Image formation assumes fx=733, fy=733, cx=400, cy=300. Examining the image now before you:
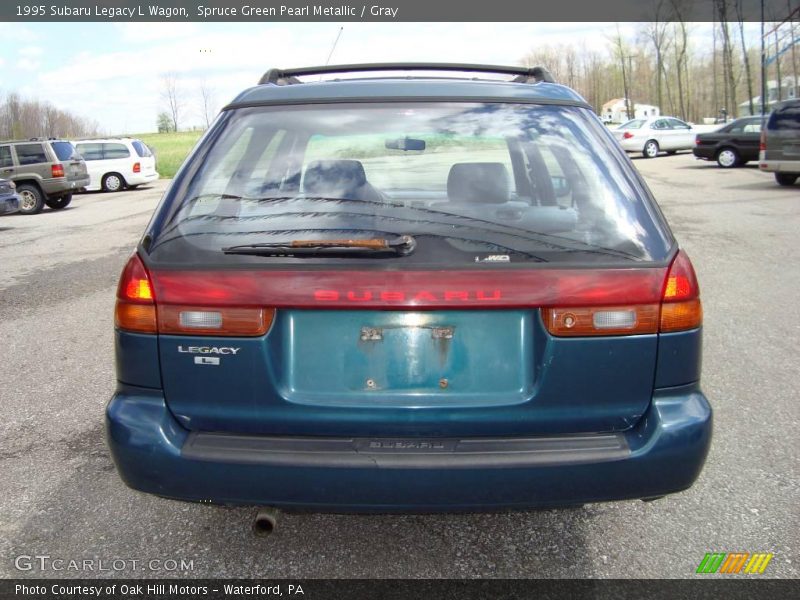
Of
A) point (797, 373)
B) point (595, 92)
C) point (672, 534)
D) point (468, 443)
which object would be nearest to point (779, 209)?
point (797, 373)

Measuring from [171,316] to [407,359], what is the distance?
2.39 ft

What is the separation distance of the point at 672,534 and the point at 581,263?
131 centimetres

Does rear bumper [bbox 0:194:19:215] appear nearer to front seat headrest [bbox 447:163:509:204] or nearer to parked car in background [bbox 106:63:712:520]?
parked car in background [bbox 106:63:712:520]

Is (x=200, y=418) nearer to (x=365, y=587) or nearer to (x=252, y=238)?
(x=252, y=238)

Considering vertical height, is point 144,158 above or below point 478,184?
above

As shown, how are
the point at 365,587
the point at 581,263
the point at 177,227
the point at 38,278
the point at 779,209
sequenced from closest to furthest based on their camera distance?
the point at 581,263
the point at 177,227
the point at 365,587
the point at 38,278
the point at 779,209

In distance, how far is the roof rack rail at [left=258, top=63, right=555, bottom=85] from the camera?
321 centimetres

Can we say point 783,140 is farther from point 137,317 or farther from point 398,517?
point 137,317

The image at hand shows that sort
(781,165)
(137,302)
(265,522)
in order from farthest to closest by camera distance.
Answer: (781,165) < (265,522) < (137,302)

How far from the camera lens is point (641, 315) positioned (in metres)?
2.20

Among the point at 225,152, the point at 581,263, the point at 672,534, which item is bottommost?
the point at 672,534

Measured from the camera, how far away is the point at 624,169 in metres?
2.46

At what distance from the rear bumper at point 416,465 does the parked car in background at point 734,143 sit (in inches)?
895

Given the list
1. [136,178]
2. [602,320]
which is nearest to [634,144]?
[136,178]
